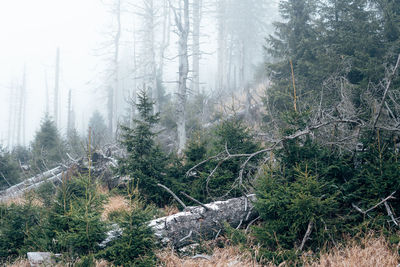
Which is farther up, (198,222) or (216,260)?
(198,222)

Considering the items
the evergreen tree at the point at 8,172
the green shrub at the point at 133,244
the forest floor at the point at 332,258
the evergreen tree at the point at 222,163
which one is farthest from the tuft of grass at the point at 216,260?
the evergreen tree at the point at 8,172

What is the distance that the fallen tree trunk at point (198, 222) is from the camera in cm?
394

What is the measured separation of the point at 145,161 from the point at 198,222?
2.03 meters

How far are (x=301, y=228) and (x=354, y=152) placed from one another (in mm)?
1733

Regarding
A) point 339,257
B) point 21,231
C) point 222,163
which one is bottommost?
point 21,231

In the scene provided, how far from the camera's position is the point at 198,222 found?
4.22 metres

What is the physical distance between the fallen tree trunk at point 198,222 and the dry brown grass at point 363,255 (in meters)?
1.28

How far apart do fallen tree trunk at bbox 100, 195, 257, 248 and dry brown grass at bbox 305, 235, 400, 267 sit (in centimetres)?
128

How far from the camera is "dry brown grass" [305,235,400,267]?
Answer: 9.96 feet

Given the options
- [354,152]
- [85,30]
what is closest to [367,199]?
[354,152]

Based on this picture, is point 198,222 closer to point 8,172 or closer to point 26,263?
point 26,263

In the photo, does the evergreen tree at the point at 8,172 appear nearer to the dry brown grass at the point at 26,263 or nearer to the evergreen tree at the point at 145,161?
the evergreen tree at the point at 145,161

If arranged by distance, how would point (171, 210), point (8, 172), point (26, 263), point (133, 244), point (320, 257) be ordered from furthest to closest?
point (8, 172)
point (171, 210)
point (26, 263)
point (133, 244)
point (320, 257)

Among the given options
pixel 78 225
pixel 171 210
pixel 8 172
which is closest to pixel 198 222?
pixel 171 210
